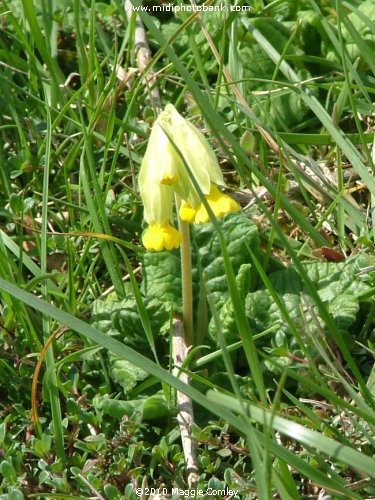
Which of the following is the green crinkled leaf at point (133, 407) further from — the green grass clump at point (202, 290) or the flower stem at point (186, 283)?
the flower stem at point (186, 283)

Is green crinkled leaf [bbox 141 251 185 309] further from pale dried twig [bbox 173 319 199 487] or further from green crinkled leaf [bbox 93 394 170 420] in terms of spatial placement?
green crinkled leaf [bbox 93 394 170 420]

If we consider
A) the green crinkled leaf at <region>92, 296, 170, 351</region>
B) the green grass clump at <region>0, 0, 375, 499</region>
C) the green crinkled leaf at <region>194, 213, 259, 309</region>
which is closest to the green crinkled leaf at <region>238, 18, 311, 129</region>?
the green grass clump at <region>0, 0, 375, 499</region>

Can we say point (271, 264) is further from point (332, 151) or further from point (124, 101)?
point (124, 101)

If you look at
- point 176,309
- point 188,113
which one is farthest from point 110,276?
point 188,113

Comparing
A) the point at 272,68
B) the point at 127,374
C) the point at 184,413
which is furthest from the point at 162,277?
the point at 272,68

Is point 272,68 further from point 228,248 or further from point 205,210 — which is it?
point 205,210

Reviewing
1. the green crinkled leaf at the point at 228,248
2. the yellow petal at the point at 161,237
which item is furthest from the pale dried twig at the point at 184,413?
the yellow petal at the point at 161,237
